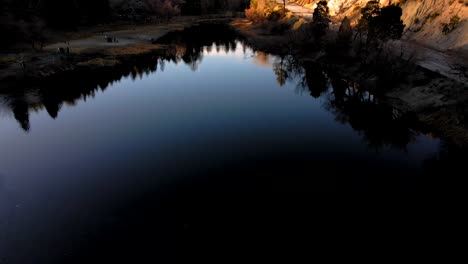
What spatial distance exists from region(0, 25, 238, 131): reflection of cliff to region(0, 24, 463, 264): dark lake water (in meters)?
0.39

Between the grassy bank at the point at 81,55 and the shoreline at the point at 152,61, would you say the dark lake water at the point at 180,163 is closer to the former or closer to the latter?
the shoreline at the point at 152,61

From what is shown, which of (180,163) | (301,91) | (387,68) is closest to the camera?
(180,163)

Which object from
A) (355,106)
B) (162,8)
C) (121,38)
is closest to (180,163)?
(355,106)

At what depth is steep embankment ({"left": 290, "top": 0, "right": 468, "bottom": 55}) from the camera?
158ft

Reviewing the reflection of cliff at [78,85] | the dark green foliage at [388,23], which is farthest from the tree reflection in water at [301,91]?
the dark green foliage at [388,23]

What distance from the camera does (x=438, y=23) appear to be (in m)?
54.5

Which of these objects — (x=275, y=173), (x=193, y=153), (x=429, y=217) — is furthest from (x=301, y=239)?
(x=193, y=153)

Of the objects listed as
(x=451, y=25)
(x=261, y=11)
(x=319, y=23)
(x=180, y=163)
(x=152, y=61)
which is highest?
(x=261, y=11)

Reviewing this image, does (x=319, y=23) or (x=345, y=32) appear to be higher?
(x=319, y=23)

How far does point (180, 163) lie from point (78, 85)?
33.4 m

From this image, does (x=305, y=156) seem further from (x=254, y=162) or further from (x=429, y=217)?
(x=429, y=217)

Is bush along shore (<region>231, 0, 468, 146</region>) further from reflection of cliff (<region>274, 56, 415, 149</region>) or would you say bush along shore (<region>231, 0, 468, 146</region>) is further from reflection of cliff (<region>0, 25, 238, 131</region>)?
reflection of cliff (<region>0, 25, 238, 131</region>)

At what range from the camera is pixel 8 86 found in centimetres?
4831

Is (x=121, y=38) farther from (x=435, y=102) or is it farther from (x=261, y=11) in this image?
(x=435, y=102)
